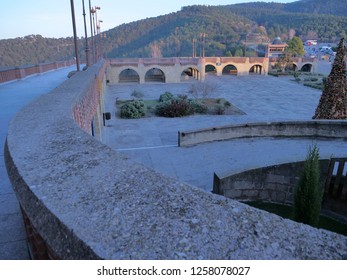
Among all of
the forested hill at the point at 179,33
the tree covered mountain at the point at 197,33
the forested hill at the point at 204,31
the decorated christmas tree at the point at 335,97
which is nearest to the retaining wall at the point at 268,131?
the decorated christmas tree at the point at 335,97

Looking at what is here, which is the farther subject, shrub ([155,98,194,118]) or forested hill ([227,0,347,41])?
forested hill ([227,0,347,41])

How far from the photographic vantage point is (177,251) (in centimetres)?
161

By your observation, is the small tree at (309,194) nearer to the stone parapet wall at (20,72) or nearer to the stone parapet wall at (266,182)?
the stone parapet wall at (266,182)

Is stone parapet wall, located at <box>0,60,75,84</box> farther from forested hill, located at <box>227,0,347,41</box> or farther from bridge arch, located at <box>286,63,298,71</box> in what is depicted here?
forested hill, located at <box>227,0,347,41</box>

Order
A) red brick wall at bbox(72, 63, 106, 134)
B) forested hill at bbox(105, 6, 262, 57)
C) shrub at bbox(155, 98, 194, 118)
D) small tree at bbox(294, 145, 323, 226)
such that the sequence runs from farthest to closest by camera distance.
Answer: forested hill at bbox(105, 6, 262, 57) → shrub at bbox(155, 98, 194, 118) → small tree at bbox(294, 145, 323, 226) → red brick wall at bbox(72, 63, 106, 134)

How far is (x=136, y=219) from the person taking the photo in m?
1.89

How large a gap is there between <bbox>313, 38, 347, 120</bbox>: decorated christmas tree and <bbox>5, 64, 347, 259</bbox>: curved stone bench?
637 inches

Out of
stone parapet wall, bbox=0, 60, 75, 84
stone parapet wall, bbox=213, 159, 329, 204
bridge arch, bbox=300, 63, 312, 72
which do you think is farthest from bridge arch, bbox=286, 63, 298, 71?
stone parapet wall, bbox=213, 159, 329, 204

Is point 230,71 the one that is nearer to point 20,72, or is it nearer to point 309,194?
point 20,72

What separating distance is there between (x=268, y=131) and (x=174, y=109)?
8649mm

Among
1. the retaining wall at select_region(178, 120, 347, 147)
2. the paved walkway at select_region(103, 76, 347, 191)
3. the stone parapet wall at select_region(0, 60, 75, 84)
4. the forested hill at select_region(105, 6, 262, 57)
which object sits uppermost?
the forested hill at select_region(105, 6, 262, 57)

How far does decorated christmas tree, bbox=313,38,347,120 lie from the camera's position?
1584 cm

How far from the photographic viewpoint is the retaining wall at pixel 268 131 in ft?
47.5

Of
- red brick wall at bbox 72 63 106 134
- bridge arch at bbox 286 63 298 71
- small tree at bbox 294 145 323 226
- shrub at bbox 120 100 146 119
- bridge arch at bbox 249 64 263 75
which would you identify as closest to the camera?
red brick wall at bbox 72 63 106 134
